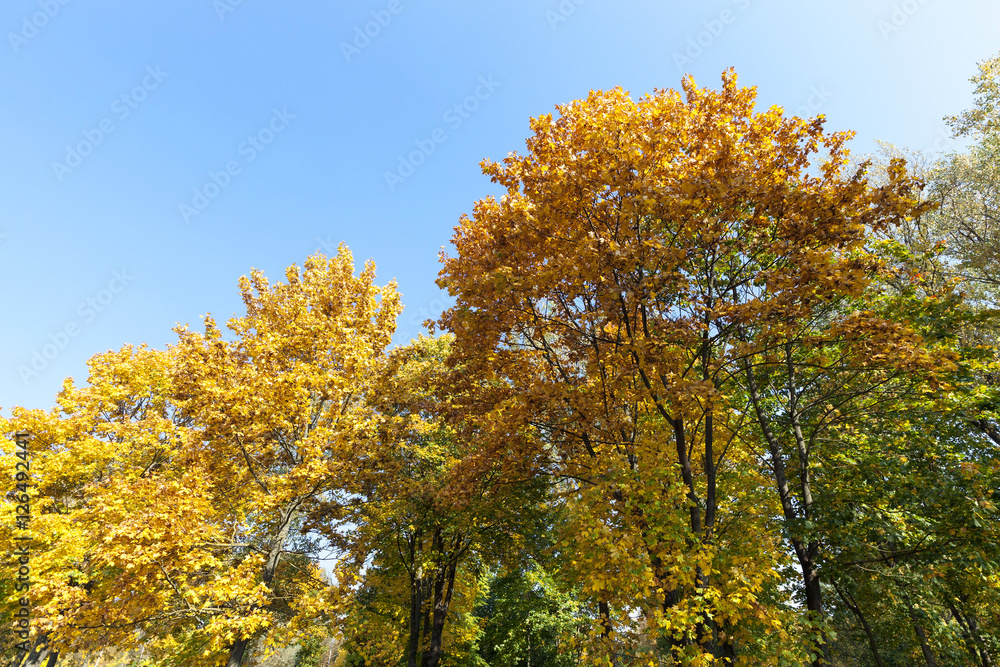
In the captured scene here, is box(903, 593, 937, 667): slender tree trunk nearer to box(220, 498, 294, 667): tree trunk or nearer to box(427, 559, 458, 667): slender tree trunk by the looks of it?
box(427, 559, 458, 667): slender tree trunk

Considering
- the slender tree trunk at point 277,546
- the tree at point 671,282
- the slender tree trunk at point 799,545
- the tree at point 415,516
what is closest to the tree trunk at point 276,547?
the slender tree trunk at point 277,546

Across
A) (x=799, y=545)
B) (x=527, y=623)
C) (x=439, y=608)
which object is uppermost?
(x=799, y=545)

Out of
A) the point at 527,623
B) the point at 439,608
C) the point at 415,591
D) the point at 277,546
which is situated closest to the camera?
the point at 277,546

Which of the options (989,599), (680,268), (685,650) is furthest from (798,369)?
(685,650)

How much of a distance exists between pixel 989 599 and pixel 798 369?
5872mm

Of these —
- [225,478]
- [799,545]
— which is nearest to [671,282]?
[799,545]

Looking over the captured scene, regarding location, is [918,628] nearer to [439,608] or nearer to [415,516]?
[439,608]

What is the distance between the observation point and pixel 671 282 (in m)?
7.16

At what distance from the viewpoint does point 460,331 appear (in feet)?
29.2

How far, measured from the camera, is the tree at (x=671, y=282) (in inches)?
254

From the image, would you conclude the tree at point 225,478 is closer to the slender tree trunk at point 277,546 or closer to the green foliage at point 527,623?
the slender tree trunk at point 277,546

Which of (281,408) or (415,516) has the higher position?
(281,408)

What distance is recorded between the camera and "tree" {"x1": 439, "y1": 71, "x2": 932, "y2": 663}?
21.2 feet

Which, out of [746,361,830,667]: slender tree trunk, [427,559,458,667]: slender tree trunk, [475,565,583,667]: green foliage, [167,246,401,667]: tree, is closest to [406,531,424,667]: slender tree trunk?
[427,559,458,667]: slender tree trunk
